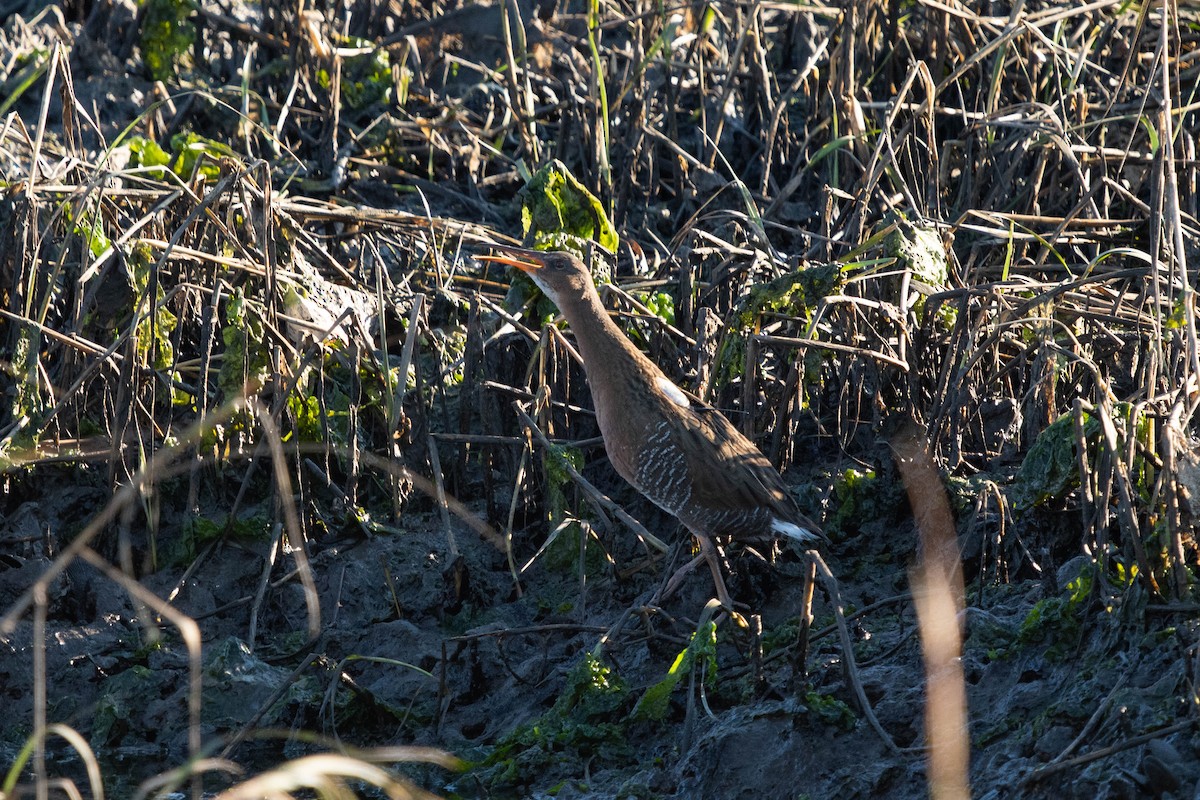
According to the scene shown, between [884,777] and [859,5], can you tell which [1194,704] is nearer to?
[884,777]

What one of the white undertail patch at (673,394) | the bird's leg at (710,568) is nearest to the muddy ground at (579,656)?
the bird's leg at (710,568)

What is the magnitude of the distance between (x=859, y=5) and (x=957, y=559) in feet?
8.17

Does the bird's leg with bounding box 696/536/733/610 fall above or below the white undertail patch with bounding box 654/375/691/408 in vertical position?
below

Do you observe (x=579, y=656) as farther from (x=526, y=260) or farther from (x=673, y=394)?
(x=526, y=260)

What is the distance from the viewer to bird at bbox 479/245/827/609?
405 centimetres

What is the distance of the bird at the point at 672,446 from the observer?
4.05m

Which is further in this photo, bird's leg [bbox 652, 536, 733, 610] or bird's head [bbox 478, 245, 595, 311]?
bird's head [bbox 478, 245, 595, 311]

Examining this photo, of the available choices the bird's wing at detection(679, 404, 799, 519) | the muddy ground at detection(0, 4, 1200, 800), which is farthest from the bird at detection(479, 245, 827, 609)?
the muddy ground at detection(0, 4, 1200, 800)

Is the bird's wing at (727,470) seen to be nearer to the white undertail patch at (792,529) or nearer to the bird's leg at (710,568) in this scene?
the white undertail patch at (792,529)

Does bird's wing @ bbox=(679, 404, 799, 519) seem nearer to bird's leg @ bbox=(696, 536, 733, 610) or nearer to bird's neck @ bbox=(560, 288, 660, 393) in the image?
bird's leg @ bbox=(696, 536, 733, 610)

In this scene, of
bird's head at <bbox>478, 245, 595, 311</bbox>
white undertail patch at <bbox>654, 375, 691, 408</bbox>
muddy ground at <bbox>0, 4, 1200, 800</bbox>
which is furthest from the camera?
bird's head at <bbox>478, 245, 595, 311</bbox>

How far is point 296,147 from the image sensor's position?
20.4 ft

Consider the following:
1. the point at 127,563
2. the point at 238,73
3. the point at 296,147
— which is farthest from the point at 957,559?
the point at 238,73

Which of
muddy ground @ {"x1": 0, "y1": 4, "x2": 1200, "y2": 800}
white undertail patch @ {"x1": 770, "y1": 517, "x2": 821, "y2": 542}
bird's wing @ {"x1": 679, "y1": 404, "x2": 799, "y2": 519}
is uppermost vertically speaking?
bird's wing @ {"x1": 679, "y1": 404, "x2": 799, "y2": 519}
